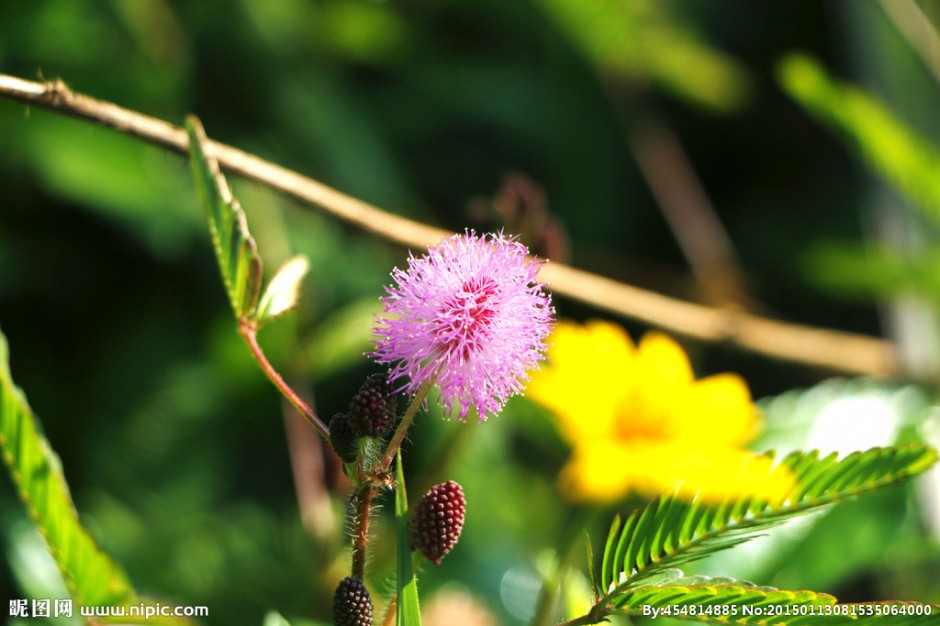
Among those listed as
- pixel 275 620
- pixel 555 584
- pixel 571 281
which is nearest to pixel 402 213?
pixel 571 281

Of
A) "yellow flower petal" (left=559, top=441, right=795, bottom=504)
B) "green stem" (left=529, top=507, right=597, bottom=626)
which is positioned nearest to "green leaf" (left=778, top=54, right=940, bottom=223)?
"yellow flower petal" (left=559, top=441, right=795, bottom=504)

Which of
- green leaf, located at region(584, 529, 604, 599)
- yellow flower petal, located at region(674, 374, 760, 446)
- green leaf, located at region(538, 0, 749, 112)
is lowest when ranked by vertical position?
green leaf, located at region(584, 529, 604, 599)

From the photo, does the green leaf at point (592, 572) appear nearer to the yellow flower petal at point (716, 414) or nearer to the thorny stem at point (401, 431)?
the thorny stem at point (401, 431)

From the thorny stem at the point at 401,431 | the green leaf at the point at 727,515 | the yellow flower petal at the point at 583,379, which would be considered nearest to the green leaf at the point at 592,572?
the green leaf at the point at 727,515

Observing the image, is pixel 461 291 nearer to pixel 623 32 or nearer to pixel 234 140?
pixel 234 140

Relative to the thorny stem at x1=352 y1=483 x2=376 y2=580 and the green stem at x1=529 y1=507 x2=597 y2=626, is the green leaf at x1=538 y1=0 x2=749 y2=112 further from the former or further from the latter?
the thorny stem at x1=352 y1=483 x2=376 y2=580
